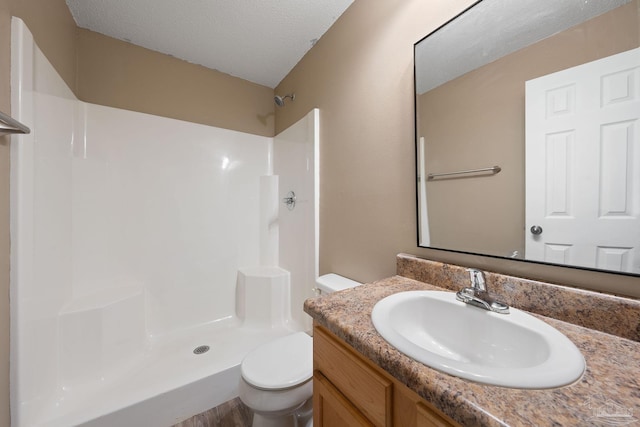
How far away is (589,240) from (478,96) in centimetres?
56

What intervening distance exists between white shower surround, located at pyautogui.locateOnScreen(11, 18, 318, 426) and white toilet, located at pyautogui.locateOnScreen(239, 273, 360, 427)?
45 centimetres

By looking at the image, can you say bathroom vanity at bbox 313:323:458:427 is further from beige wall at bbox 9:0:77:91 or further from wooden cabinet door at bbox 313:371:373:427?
beige wall at bbox 9:0:77:91

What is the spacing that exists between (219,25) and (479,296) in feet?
6.70

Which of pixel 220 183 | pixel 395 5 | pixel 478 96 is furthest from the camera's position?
pixel 220 183

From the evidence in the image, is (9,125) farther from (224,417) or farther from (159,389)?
(224,417)

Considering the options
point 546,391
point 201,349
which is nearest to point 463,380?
point 546,391

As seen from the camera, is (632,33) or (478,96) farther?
(478,96)

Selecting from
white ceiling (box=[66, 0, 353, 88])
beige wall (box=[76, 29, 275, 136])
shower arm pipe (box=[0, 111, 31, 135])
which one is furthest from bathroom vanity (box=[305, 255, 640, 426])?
beige wall (box=[76, 29, 275, 136])

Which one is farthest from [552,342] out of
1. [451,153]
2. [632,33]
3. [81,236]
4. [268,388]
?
[81,236]

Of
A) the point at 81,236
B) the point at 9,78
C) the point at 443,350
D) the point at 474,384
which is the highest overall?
the point at 9,78

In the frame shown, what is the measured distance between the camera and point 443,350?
27.8 inches

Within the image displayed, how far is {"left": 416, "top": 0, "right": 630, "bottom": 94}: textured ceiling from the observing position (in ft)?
2.09

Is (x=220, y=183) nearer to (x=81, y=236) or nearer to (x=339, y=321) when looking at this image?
(x=81, y=236)

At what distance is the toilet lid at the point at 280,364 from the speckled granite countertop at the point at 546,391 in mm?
640
